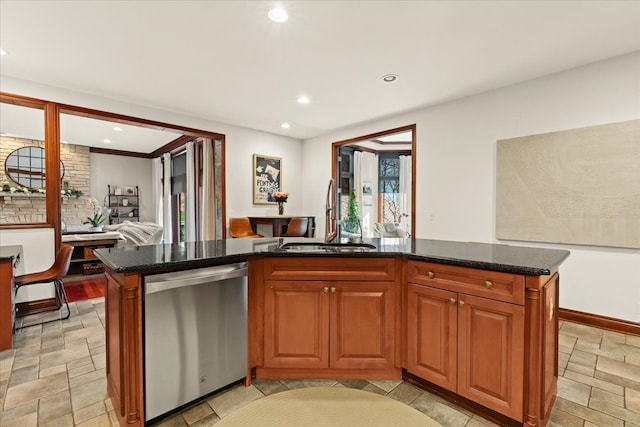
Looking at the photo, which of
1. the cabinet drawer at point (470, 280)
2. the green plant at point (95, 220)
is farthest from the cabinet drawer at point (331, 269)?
the green plant at point (95, 220)

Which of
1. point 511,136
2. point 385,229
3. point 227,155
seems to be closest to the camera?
point 511,136

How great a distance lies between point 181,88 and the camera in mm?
3686

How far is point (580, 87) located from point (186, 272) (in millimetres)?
3996

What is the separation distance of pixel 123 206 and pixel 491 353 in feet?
30.3

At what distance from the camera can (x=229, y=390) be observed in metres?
1.97

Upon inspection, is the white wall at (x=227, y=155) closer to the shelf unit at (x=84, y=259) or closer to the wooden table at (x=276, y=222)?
the wooden table at (x=276, y=222)

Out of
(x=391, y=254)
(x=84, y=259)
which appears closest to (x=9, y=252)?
(x=84, y=259)

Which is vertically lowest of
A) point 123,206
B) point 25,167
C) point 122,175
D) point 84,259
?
point 84,259

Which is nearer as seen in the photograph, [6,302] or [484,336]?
[484,336]

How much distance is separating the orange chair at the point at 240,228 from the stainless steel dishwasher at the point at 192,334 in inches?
132

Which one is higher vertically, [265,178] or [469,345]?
[265,178]

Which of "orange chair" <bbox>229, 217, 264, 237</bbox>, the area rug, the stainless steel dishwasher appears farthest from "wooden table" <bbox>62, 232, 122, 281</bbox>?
the stainless steel dishwasher

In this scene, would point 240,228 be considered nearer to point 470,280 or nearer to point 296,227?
point 296,227

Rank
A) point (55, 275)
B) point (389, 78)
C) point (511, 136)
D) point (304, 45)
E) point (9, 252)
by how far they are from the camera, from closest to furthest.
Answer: point (304, 45) < point (9, 252) < point (55, 275) < point (389, 78) < point (511, 136)
